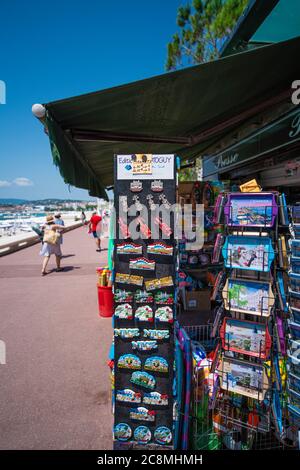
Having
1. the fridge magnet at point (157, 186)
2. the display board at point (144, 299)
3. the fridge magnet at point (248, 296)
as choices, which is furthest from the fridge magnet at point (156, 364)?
the fridge magnet at point (157, 186)

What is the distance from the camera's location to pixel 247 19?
4801mm

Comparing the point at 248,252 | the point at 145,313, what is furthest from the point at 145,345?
the point at 248,252

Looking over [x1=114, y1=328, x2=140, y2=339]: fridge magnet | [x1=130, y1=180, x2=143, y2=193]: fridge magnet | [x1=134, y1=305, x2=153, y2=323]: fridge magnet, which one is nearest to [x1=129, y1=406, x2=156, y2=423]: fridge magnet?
[x1=114, y1=328, x2=140, y2=339]: fridge magnet

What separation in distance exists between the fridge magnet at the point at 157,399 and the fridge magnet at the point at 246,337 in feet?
2.20

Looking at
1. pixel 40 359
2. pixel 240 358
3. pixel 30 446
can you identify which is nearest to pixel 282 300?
pixel 240 358

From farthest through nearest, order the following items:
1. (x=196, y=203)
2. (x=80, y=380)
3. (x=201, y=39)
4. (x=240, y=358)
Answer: (x=201, y=39) < (x=196, y=203) < (x=80, y=380) < (x=240, y=358)

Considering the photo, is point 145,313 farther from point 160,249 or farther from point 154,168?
point 154,168

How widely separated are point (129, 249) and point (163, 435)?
5.33ft

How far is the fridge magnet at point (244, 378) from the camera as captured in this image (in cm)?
219

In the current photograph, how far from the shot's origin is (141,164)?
2.28 metres

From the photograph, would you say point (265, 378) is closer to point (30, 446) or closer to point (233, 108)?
point (30, 446)

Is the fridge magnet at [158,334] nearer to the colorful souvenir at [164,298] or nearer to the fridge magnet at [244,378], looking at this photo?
the colorful souvenir at [164,298]

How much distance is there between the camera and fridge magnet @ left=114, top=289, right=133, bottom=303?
2.35m

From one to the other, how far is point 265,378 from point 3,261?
11.6 m
